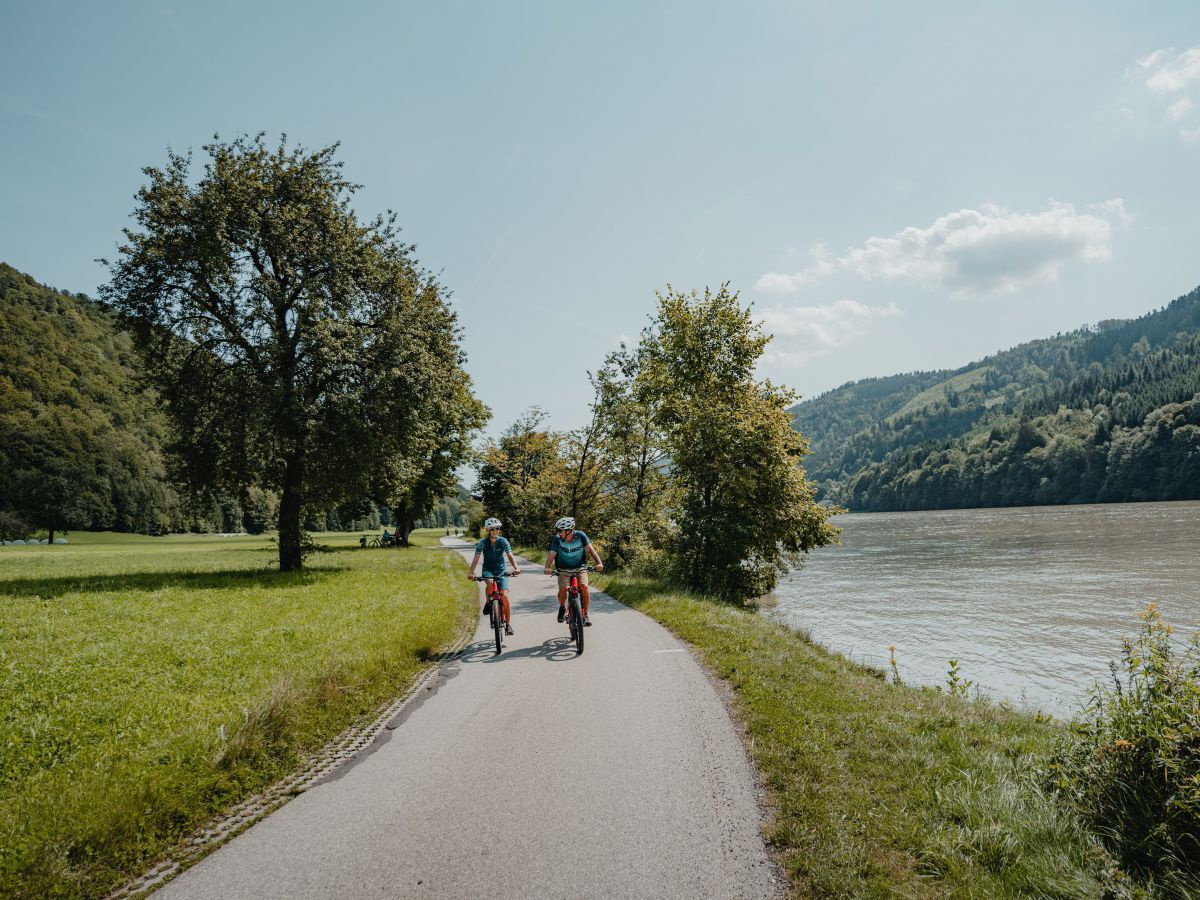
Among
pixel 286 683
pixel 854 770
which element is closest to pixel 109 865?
pixel 286 683

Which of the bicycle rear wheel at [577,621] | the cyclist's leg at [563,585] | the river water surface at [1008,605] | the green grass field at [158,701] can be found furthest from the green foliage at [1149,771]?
the river water surface at [1008,605]

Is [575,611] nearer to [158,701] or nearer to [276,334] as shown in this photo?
[158,701]

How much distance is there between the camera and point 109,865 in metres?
3.96

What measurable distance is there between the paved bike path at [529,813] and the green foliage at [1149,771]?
2202mm

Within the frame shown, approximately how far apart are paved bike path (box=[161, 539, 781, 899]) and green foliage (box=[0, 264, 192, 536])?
84.3 meters

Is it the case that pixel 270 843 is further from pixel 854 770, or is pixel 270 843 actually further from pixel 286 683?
pixel 854 770

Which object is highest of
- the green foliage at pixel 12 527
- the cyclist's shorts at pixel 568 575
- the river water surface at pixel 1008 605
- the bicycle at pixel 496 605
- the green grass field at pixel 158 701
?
the green foliage at pixel 12 527

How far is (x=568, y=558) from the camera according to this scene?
1052cm

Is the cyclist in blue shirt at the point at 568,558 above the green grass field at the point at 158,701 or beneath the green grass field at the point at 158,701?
above

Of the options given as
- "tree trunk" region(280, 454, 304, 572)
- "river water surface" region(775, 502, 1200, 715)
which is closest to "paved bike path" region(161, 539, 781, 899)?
"river water surface" region(775, 502, 1200, 715)

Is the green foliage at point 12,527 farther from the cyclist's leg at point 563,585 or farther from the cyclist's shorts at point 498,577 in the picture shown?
the cyclist's leg at point 563,585

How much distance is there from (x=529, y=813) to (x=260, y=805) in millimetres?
2315

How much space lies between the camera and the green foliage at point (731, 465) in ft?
63.1

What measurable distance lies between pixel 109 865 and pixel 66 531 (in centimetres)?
11116
